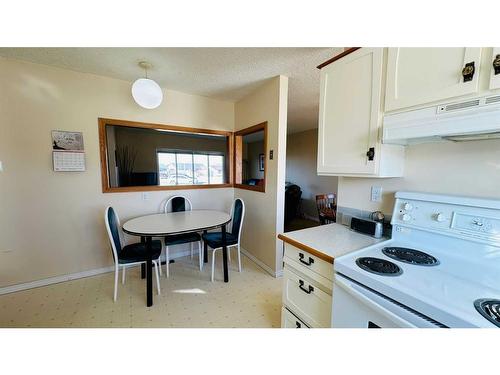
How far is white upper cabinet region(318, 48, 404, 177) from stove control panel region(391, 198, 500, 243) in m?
0.24

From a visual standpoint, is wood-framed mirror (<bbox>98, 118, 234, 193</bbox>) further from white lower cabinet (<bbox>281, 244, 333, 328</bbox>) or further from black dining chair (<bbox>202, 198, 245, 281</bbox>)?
white lower cabinet (<bbox>281, 244, 333, 328</bbox>)

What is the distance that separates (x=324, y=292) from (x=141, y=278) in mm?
2286

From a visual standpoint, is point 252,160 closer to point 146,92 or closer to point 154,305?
point 146,92

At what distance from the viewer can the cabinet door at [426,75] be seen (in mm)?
829

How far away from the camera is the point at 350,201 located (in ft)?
5.16

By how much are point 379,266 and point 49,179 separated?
3239mm

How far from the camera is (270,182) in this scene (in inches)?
101

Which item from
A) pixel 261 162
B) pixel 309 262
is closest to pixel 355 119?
pixel 309 262

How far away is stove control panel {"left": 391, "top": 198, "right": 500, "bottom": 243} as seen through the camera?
88 cm

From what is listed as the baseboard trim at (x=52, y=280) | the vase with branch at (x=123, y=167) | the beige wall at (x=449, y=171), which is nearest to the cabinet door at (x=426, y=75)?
the beige wall at (x=449, y=171)

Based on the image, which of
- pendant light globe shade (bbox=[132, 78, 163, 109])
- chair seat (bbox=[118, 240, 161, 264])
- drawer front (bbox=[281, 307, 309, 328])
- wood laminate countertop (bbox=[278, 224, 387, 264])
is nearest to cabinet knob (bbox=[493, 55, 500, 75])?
wood laminate countertop (bbox=[278, 224, 387, 264])

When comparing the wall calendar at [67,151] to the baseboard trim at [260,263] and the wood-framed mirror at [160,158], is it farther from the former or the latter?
the baseboard trim at [260,263]

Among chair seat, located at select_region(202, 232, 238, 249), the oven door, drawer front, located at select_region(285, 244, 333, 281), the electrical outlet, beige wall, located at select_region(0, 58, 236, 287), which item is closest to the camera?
the oven door
